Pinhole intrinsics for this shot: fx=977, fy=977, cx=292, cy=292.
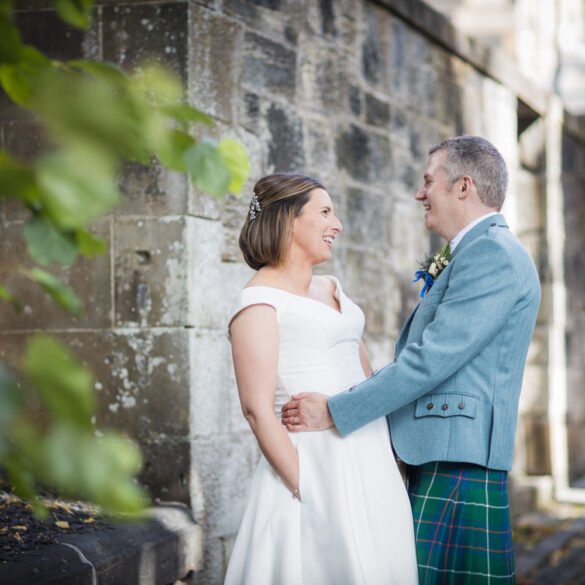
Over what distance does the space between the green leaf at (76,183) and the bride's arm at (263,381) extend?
1.75 meters

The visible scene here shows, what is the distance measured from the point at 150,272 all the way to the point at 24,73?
2803 millimetres

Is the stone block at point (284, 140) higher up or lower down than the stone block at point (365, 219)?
higher up

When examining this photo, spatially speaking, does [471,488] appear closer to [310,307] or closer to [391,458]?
[391,458]

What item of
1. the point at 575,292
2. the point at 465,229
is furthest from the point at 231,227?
the point at 575,292

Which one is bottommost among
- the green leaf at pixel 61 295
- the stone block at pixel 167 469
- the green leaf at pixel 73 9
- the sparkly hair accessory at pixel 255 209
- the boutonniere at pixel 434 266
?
the stone block at pixel 167 469

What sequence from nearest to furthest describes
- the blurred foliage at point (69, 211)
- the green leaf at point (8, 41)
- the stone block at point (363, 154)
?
the blurred foliage at point (69, 211), the green leaf at point (8, 41), the stone block at point (363, 154)

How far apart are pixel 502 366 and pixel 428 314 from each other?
25 cm

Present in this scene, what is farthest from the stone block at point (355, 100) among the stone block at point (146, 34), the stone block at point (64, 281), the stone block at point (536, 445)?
the stone block at point (536, 445)

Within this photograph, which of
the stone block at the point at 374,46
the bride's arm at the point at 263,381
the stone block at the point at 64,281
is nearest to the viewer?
the bride's arm at the point at 263,381

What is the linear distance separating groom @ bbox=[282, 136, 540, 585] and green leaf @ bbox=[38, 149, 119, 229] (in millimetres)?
1872

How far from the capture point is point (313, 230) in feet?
9.38

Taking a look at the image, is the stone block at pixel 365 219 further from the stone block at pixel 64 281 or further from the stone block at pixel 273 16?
the stone block at pixel 64 281

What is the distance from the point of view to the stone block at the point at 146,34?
388 centimetres

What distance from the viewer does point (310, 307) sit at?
2.78 meters
